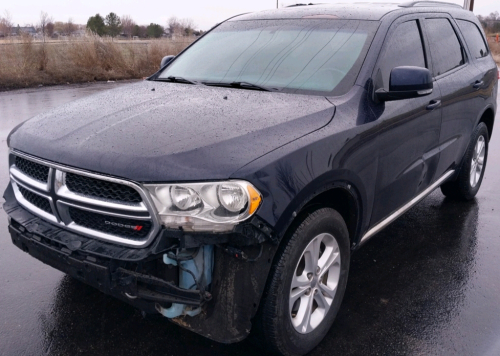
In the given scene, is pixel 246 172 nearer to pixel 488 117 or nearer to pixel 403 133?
pixel 403 133

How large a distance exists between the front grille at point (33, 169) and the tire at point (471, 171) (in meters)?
3.83

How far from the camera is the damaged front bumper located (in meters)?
2.28

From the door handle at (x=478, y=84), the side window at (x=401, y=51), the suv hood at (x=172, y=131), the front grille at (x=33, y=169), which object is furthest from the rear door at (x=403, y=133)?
the front grille at (x=33, y=169)

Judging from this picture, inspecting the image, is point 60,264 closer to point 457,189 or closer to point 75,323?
point 75,323

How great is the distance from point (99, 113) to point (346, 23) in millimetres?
1915

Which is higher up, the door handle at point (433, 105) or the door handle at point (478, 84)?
the door handle at point (478, 84)

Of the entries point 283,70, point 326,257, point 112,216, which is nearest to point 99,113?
point 112,216

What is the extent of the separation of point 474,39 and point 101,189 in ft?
14.1

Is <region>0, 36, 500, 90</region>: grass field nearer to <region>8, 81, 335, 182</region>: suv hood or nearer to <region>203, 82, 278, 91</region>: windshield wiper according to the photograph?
<region>203, 82, 278, 91</region>: windshield wiper

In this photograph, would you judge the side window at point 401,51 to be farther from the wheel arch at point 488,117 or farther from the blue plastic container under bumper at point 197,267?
the blue plastic container under bumper at point 197,267

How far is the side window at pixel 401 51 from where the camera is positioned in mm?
3400

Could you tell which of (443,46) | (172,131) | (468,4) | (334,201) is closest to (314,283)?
(334,201)

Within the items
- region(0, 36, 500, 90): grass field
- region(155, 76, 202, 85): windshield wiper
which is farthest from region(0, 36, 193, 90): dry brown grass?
region(155, 76, 202, 85): windshield wiper

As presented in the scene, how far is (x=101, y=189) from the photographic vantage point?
7.96 feet
